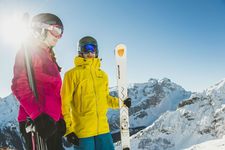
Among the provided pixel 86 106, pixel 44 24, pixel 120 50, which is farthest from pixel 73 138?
pixel 120 50

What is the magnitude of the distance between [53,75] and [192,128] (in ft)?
555

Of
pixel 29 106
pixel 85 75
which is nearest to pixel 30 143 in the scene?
pixel 29 106

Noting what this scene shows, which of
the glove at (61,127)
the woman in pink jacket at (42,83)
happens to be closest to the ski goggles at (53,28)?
the woman in pink jacket at (42,83)

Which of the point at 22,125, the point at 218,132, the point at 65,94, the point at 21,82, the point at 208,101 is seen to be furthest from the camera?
the point at 208,101

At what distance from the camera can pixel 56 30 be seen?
12.2ft

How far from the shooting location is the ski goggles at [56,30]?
366cm

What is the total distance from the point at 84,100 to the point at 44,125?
2078 millimetres

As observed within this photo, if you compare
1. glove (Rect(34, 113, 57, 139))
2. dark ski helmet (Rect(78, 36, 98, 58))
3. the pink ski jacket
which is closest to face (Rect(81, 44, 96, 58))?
dark ski helmet (Rect(78, 36, 98, 58))

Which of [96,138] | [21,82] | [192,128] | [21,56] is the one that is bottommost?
[192,128]

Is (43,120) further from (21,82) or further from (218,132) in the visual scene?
(218,132)

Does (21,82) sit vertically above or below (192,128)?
above

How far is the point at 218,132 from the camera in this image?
513 feet

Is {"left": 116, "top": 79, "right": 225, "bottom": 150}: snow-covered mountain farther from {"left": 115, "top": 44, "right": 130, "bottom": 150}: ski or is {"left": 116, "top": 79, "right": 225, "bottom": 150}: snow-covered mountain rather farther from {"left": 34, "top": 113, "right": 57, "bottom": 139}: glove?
{"left": 34, "top": 113, "right": 57, "bottom": 139}: glove

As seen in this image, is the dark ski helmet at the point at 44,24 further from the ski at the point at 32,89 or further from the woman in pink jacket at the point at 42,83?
the ski at the point at 32,89
